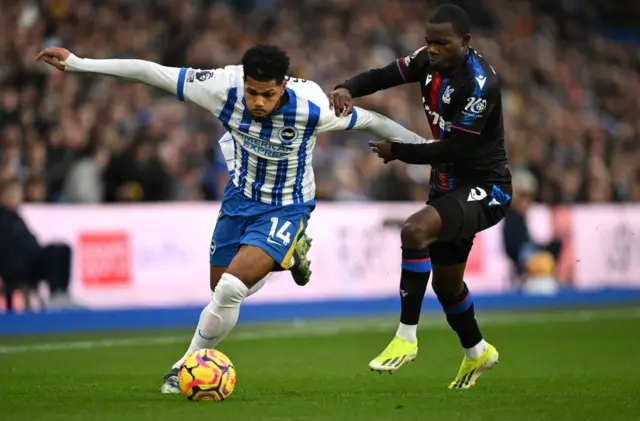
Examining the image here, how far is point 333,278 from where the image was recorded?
1761 centimetres

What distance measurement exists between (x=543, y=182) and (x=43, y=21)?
8910 mm

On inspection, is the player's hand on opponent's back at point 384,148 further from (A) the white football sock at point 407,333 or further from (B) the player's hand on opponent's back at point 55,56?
(B) the player's hand on opponent's back at point 55,56

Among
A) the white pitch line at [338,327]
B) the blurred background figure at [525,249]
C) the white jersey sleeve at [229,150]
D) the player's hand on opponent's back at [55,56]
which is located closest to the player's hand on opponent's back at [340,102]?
the white jersey sleeve at [229,150]

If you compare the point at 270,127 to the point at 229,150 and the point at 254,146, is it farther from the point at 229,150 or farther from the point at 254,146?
the point at 229,150

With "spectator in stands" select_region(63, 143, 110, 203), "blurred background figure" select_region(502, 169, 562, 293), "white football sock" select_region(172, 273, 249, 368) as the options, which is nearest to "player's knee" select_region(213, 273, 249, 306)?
"white football sock" select_region(172, 273, 249, 368)

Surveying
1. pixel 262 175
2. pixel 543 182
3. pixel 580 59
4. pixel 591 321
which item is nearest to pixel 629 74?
pixel 580 59

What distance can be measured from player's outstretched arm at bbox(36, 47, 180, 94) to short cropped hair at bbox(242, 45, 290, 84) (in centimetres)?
59

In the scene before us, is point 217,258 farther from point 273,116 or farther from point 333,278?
point 333,278

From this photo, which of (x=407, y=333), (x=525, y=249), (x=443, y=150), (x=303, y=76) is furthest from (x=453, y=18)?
(x=525, y=249)

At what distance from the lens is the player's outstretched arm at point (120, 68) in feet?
25.7

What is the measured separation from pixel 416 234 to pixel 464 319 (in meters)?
0.98

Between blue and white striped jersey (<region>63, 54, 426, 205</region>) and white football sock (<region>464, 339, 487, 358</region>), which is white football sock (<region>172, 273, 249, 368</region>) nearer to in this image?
blue and white striped jersey (<region>63, 54, 426, 205</region>)

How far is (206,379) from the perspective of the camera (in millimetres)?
7398

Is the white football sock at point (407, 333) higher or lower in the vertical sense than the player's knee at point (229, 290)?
lower
